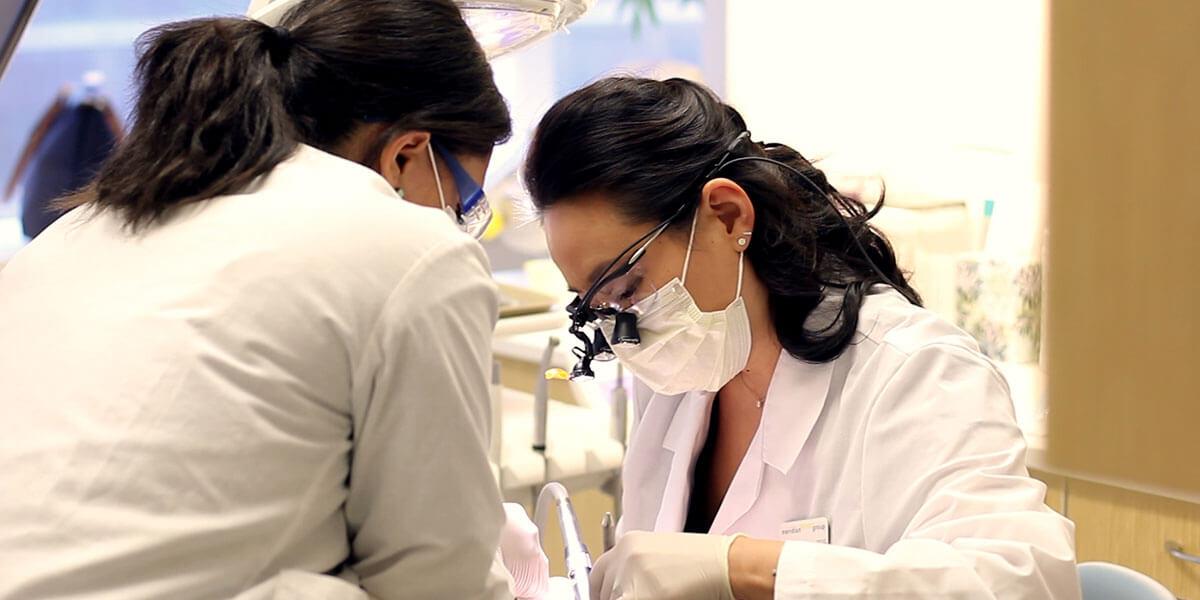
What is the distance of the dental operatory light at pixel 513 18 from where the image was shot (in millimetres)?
1271

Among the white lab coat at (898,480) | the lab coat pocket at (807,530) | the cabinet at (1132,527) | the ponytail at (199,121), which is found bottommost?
the cabinet at (1132,527)

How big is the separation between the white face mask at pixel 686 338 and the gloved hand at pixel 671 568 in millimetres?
238

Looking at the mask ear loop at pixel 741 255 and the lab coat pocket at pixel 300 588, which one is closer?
the lab coat pocket at pixel 300 588

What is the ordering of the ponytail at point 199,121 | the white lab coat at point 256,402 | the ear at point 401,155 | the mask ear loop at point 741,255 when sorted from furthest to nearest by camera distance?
the mask ear loop at point 741,255
the ear at point 401,155
the ponytail at point 199,121
the white lab coat at point 256,402

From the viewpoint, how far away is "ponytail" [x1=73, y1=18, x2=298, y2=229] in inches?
34.6

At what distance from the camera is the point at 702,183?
4.41 ft

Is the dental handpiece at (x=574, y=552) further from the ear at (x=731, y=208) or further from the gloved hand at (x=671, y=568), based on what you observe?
the ear at (x=731, y=208)

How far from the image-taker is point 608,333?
1.40 m

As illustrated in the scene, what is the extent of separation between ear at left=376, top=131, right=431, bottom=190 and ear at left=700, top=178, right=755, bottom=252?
15.9 inches

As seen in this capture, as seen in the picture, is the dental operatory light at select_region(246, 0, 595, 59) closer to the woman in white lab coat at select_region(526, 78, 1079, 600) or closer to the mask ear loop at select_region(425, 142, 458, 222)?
the woman in white lab coat at select_region(526, 78, 1079, 600)

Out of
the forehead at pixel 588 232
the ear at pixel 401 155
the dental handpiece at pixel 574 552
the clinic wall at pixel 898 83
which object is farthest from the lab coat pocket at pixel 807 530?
the clinic wall at pixel 898 83

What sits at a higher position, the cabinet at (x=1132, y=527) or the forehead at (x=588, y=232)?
the forehead at (x=588, y=232)

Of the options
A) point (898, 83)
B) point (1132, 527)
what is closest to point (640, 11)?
point (898, 83)

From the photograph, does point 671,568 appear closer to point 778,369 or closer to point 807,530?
point 807,530
